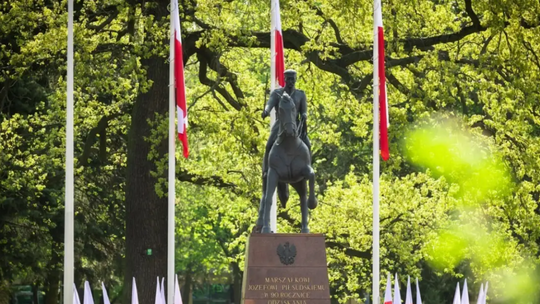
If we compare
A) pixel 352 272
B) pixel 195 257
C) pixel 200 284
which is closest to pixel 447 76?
pixel 352 272

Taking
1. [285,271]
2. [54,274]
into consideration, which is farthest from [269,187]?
[54,274]

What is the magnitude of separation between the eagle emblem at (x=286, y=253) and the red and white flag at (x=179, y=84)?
3299mm

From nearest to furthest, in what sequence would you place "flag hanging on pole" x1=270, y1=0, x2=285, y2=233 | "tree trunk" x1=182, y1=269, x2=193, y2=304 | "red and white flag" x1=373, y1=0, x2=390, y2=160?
"red and white flag" x1=373, y1=0, x2=390, y2=160 → "flag hanging on pole" x1=270, y1=0, x2=285, y2=233 → "tree trunk" x1=182, y1=269, x2=193, y2=304

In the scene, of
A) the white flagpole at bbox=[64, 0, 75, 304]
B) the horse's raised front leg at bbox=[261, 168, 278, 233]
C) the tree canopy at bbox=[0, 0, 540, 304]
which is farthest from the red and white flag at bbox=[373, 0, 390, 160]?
the white flagpole at bbox=[64, 0, 75, 304]

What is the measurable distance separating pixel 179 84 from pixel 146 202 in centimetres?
541

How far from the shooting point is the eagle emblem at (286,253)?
18.5m

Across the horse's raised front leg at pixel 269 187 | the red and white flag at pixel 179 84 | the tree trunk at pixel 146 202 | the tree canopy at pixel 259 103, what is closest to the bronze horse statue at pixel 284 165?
the horse's raised front leg at pixel 269 187

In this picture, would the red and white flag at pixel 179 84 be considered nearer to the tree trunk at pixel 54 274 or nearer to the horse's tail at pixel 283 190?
the horse's tail at pixel 283 190

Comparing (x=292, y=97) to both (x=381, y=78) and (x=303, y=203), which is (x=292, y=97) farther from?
(x=381, y=78)

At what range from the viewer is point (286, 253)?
18.5 meters

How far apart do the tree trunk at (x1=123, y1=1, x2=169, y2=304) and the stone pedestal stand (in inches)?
304

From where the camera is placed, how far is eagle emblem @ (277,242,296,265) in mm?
18469

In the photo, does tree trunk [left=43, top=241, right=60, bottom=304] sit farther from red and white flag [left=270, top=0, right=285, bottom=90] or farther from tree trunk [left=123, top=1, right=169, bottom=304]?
red and white flag [left=270, top=0, right=285, bottom=90]

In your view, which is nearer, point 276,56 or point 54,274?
point 276,56
